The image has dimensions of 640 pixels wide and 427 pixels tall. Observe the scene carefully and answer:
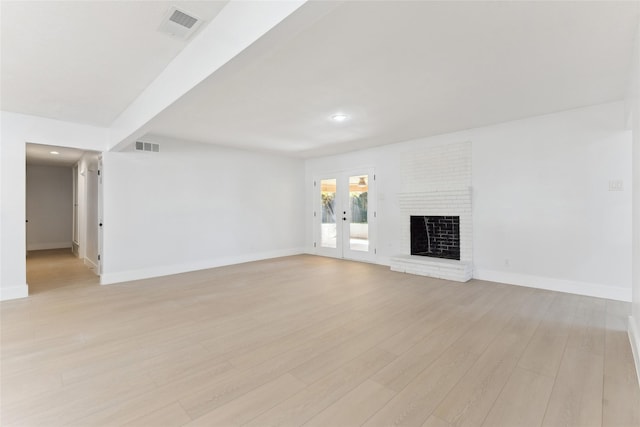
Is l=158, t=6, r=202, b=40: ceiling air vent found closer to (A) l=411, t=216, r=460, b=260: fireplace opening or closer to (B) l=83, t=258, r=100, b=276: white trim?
(A) l=411, t=216, r=460, b=260: fireplace opening

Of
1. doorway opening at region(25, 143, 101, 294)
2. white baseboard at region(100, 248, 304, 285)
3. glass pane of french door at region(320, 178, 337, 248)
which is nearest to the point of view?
white baseboard at region(100, 248, 304, 285)

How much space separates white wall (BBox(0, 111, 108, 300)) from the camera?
407 centimetres

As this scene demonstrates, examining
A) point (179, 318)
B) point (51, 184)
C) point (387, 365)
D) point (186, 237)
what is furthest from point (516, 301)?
point (51, 184)

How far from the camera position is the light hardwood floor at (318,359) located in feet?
5.69

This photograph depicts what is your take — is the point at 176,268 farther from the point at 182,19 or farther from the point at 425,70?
the point at 425,70

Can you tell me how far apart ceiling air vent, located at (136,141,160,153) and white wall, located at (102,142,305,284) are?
0.10 metres

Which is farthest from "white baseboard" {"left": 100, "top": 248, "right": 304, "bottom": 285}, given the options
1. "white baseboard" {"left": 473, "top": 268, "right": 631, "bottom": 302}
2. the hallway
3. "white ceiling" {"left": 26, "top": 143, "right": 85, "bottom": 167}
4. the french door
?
"white baseboard" {"left": 473, "top": 268, "right": 631, "bottom": 302}

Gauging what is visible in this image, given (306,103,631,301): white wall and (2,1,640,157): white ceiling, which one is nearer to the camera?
(2,1,640,157): white ceiling

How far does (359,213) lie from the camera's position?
700 cm

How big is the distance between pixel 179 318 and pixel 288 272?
8.37 ft

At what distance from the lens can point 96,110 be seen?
4.03 meters

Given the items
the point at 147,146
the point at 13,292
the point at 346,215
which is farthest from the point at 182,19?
the point at 346,215

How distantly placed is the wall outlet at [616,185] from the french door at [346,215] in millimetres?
3879

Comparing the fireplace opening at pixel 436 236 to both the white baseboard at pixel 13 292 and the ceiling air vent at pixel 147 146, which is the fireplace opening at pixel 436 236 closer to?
the ceiling air vent at pixel 147 146
